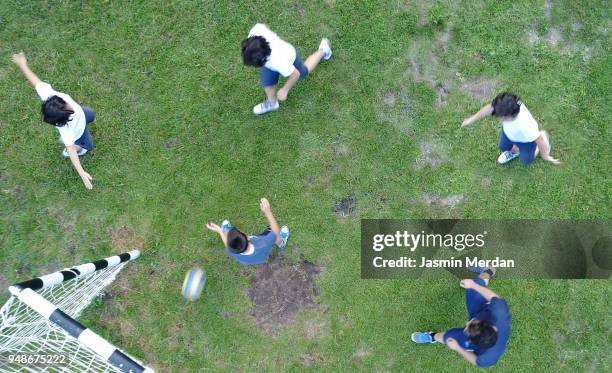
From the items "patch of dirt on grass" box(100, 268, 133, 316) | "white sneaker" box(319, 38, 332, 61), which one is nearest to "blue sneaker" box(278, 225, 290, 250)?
"patch of dirt on grass" box(100, 268, 133, 316)

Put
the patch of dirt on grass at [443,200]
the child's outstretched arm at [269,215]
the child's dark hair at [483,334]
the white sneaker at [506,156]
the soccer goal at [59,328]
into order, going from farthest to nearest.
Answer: the patch of dirt on grass at [443,200], the white sneaker at [506,156], the child's outstretched arm at [269,215], the child's dark hair at [483,334], the soccer goal at [59,328]

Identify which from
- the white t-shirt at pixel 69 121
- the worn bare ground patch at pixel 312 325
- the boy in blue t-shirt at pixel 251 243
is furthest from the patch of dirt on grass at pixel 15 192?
the worn bare ground patch at pixel 312 325

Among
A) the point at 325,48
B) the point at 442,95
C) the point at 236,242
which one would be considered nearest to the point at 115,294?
the point at 236,242

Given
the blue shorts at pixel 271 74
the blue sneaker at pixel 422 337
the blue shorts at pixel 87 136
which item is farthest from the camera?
the blue sneaker at pixel 422 337

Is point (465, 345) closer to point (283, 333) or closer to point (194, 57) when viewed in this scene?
point (283, 333)

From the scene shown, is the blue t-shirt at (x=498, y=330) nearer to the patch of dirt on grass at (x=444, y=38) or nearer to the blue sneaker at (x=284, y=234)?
the blue sneaker at (x=284, y=234)

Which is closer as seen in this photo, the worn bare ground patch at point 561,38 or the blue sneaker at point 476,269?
the blue sneaker at point 476,269

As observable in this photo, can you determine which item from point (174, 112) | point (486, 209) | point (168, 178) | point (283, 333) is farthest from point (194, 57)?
point (486, 209)
